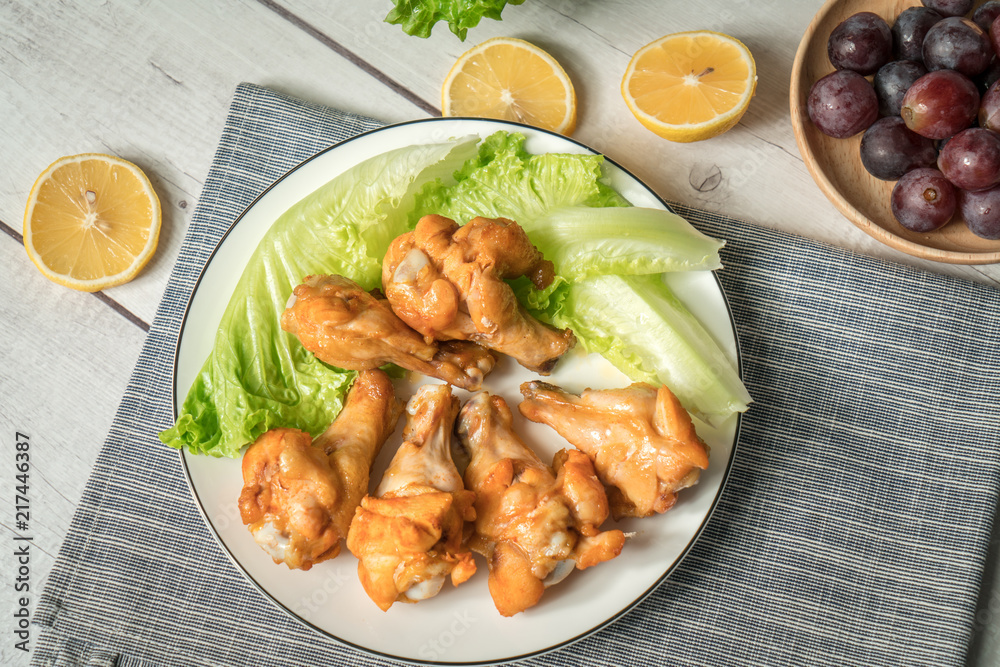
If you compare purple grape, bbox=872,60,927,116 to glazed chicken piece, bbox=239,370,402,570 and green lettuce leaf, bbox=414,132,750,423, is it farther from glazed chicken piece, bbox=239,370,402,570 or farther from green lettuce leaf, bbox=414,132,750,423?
glazed chicken piece, bbox=239,370,402,570

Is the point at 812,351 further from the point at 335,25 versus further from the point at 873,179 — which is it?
the point at 335,25

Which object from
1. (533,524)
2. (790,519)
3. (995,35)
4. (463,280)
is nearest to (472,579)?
(533,524)

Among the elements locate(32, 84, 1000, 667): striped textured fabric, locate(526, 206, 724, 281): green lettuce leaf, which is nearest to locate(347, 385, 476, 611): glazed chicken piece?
locate(32, 84, 1000, 667): striped textured fabric

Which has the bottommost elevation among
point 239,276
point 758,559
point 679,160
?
point 758,559

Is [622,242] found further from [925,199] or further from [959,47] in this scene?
[959,47]

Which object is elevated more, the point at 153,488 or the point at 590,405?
the point at 590,405

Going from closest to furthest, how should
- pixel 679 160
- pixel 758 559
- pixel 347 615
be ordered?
pixel 347 615, pixel 758 559, pixel 679 160

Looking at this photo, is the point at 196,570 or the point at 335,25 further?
the point at 335,25

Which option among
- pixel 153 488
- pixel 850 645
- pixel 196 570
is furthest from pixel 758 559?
pixel 153 488
